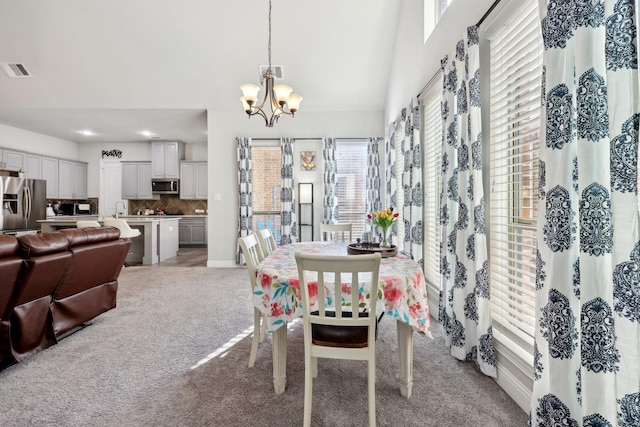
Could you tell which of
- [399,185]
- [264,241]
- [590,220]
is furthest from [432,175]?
[590,220]

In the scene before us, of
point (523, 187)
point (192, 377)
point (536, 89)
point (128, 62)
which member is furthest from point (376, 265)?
point (128, 62)

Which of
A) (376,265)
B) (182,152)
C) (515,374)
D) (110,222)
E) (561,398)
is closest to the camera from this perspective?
(561,398)

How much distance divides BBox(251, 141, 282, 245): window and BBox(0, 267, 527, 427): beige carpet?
9.90ft

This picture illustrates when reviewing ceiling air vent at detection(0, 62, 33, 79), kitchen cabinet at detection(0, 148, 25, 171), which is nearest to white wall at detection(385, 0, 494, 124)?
ceiling air vent at detection(0, 62, 33, 79)

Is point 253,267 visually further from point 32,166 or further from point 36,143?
point 36,143

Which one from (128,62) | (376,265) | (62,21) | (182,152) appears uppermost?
(62,21)

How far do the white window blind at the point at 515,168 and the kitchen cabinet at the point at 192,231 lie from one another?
7.55 metres

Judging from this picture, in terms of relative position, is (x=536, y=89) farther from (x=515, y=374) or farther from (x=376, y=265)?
(x=515, y=374)

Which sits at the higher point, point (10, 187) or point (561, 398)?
point (10, 187)

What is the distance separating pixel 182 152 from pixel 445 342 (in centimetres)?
785

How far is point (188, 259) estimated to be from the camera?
6695mm

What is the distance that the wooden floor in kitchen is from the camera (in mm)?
6094

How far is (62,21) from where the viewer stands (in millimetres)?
4500

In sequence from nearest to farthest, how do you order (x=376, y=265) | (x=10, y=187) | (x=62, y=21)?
1. (x=376, y=265)
2. (x=62, y=21)
3. (x=10, y=187)
